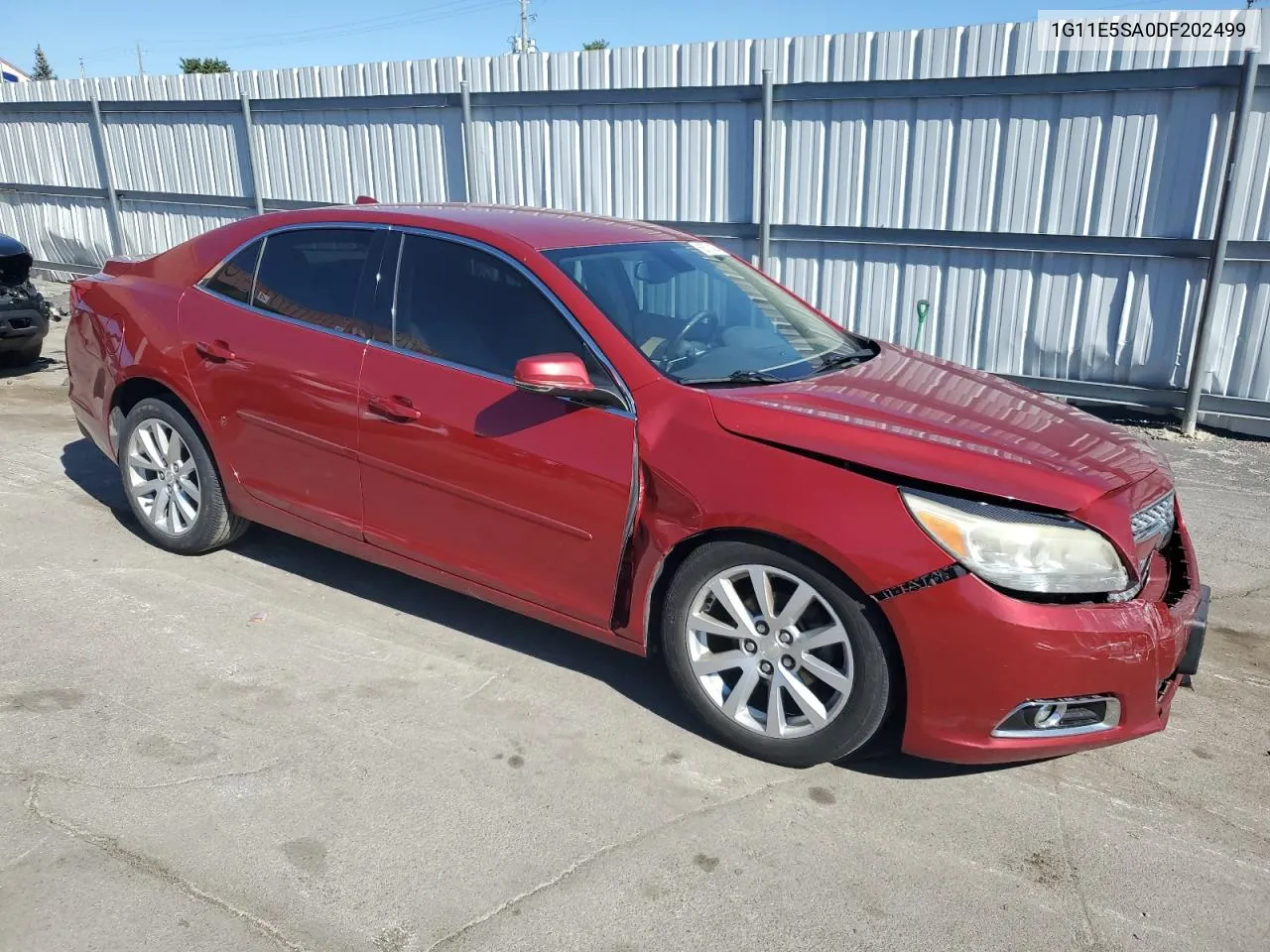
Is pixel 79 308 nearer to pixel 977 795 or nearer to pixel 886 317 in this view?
pixel 977 795

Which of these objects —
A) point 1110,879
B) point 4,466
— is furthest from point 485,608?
point 4,466

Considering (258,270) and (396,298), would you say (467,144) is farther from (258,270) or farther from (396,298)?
(396,298)

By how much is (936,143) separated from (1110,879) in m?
6.53

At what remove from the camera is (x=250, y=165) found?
40.3 ft

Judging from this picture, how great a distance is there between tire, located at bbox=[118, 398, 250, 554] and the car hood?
8.50 feet

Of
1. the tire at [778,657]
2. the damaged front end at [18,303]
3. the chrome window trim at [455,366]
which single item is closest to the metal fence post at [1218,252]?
the tire at [778,657]

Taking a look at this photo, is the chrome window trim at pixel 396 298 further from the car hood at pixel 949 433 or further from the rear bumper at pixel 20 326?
the rear bumper at pixel 20 326

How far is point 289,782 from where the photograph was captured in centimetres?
312

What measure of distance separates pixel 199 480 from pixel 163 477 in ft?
0.96

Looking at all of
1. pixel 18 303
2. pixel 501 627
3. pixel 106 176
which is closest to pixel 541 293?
pixel 501 627

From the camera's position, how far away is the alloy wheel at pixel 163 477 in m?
4.70

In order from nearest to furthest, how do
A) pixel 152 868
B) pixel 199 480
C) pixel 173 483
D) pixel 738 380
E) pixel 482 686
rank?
pixel 152 868, pixel 738 380, pixel 482 686, pixel 199 480, pixel 173 483

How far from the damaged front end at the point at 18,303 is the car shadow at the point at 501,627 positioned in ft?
11.0

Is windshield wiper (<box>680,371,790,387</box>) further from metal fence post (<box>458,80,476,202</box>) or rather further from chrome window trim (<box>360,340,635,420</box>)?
metal fence post (<box>458,80,476,202</box>)
